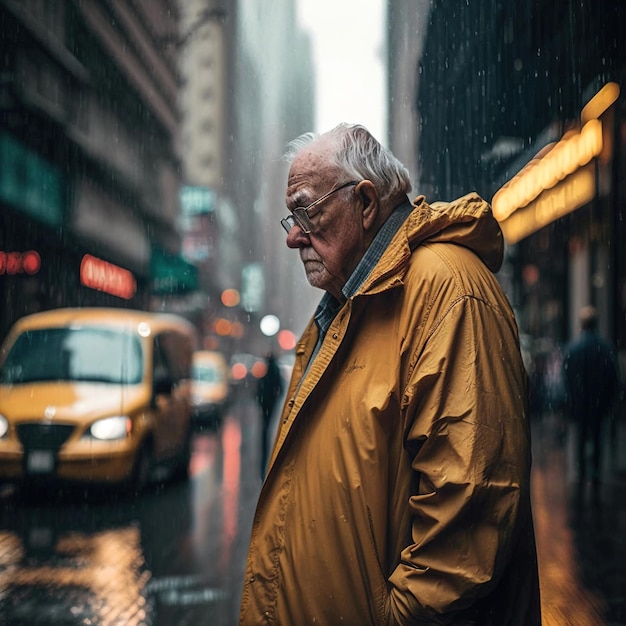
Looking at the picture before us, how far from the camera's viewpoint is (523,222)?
22.0 m

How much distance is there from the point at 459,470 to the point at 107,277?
31499mm

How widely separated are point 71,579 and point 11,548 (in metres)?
1.34

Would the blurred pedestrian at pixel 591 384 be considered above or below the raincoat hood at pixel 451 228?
below

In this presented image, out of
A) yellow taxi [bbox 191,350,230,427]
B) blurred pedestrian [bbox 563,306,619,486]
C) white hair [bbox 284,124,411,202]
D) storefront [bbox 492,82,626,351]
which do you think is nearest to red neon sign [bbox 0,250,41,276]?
yellow taxi [bbox 191,350,230,427]

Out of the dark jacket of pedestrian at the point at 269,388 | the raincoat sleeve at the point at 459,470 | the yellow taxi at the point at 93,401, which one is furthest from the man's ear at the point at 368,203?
the dark jacket of pedestrian at the point at 269,388

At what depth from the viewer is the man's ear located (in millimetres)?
2340

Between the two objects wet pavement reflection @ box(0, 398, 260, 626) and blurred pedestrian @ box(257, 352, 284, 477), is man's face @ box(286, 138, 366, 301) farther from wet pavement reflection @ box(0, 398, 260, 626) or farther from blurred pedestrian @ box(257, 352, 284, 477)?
blurred pedestrian @ box(257, 352, 284, 477)

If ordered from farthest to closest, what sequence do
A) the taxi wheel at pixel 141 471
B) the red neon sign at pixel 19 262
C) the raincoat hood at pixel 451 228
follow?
the red neon sign at pixel 19 262 < the taxi wheel at pixel 141 471 < the raincoat hood at pixel 451 228

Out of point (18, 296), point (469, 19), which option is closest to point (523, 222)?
point (469, 19)

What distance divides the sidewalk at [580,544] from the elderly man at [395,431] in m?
3.75

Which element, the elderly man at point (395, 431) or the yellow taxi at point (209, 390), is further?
the yellow taxi at point (209, 390)

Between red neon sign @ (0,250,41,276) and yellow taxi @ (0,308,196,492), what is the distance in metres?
10.9

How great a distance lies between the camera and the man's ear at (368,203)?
2340 millimetres

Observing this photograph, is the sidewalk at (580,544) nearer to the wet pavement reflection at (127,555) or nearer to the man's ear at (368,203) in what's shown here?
the wet pavement reflection at (127,555)
